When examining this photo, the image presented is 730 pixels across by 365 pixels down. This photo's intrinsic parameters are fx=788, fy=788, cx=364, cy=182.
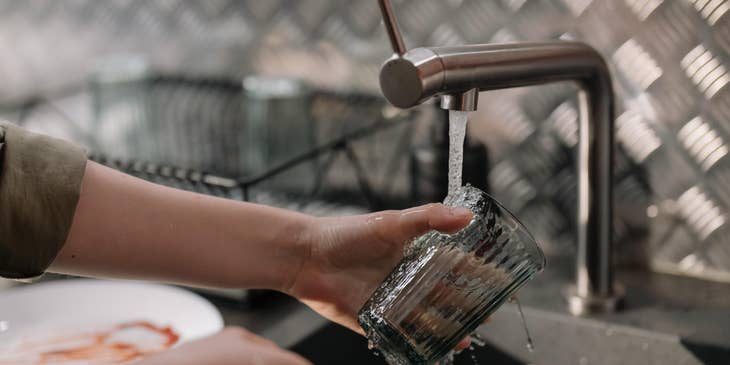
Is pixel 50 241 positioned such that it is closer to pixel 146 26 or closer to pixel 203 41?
pixel 203 41

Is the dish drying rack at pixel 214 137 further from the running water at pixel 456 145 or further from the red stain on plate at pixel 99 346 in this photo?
the running water at pixel 456 145

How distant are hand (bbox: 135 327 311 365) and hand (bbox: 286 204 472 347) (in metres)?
0.33

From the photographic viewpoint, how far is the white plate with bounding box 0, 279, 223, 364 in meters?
1.19

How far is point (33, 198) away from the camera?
86 centimetres

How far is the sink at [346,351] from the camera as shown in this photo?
121 centimetres

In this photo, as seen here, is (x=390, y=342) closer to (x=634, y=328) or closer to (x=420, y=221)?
(x=420, y=221)

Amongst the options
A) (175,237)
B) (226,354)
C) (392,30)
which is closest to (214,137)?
(175,237)

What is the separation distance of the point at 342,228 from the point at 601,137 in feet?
1.40

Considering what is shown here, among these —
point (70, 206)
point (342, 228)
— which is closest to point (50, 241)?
point (70, 206)

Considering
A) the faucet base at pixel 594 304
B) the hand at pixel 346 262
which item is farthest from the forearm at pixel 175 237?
the faucet base at pixel 594 304

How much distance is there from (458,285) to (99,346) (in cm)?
64

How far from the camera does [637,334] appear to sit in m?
1.18

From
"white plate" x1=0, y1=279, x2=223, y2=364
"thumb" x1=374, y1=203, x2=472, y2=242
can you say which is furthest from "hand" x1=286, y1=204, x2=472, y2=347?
"white plate" x1=0, y1=279, x2=223, y2=364

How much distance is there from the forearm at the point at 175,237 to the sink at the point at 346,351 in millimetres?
228
